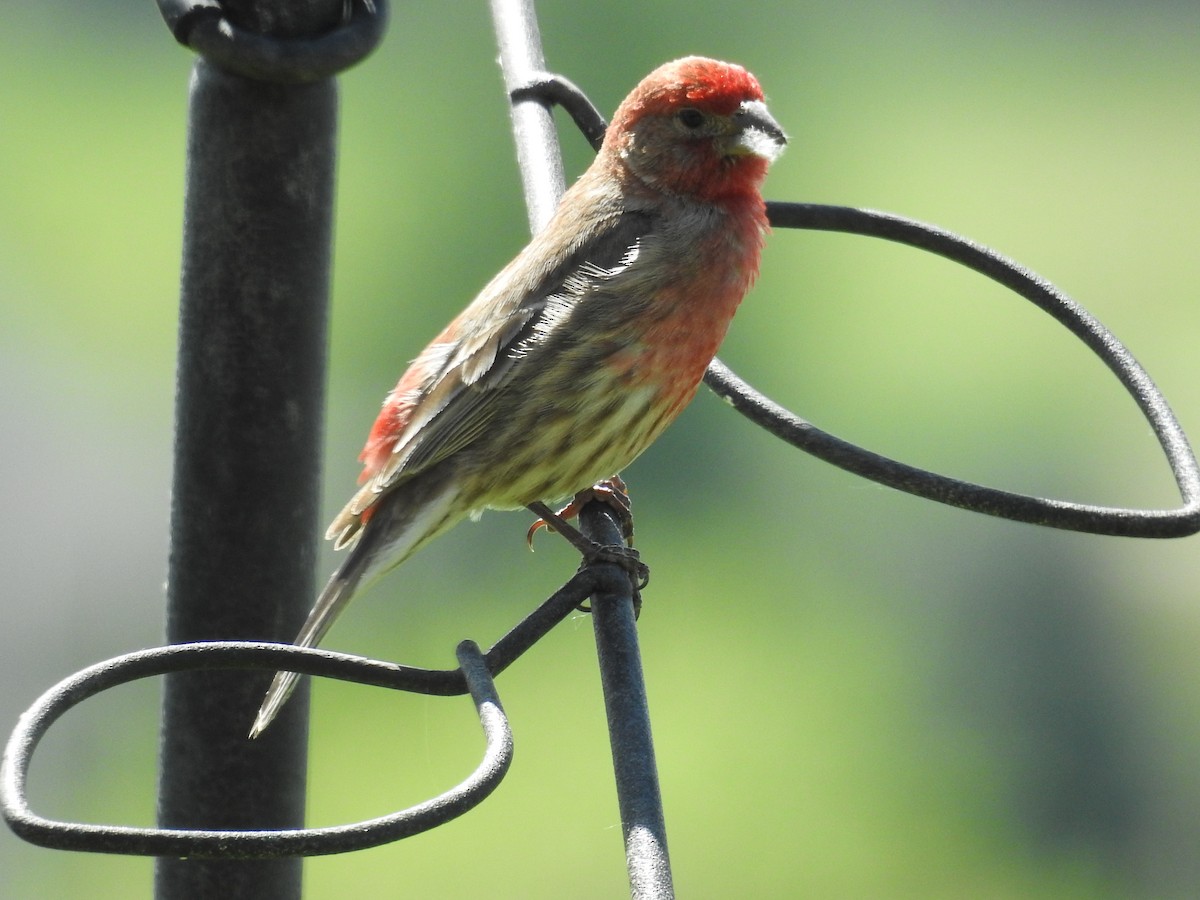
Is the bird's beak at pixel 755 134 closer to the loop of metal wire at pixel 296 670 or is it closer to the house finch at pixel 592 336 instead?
the house finch at pixel 592 336

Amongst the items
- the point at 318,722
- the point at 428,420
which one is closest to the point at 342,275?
the point at 318,722

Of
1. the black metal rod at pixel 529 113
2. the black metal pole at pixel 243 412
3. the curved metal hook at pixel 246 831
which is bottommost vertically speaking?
the curved metal hook at pixel 246 831

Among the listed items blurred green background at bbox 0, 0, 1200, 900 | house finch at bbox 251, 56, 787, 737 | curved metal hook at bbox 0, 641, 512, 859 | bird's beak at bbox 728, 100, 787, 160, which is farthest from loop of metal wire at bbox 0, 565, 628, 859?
blurred green background at bbox 0, 0, 1200, 900

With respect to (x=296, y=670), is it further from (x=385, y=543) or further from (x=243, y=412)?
(x=385, y=543)

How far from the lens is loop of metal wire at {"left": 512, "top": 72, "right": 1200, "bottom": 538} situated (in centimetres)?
188

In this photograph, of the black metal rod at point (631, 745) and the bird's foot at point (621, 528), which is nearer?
the black metal rod at point (631, 745)

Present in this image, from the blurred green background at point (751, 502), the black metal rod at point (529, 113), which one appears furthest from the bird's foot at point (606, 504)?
the blurred green background at point (751, 502)

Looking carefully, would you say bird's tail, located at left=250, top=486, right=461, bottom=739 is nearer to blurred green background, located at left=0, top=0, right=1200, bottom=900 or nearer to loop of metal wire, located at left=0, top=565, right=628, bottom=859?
loop of metal wire, located at left=0, top=565, right=628, bottom=859

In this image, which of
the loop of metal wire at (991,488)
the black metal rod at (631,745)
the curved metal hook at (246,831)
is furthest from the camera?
the loop of metal wire at (991,488)

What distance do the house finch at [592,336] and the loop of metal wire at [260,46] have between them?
109 centimetres

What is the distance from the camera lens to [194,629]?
5.43ft

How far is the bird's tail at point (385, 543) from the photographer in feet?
7.75

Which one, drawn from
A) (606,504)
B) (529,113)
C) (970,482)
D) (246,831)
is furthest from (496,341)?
(246,831)

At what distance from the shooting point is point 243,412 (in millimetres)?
1622
